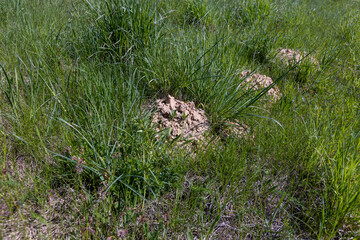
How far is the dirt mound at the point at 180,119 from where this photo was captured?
1.94 metres

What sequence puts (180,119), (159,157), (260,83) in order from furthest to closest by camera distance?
(260,83)
(180,119)
(159,157)

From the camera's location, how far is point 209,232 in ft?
4.51

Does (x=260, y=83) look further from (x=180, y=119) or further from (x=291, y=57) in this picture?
(x=180, y=119)

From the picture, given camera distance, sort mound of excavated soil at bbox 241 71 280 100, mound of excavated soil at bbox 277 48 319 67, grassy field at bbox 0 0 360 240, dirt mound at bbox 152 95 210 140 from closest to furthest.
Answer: grassy field at bbox 0 0 360 240 → dirt mound at bbox 152 95 210 140 → mound of excavated soil at bbox 241 71 280 100 → mound of excavated soil at bbox 277 48 319 67


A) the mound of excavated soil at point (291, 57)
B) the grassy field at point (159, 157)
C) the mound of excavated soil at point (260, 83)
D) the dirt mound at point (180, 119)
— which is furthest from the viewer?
the mound of excavated soil at point (291, 57)

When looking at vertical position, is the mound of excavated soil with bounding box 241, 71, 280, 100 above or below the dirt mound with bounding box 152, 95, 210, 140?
above

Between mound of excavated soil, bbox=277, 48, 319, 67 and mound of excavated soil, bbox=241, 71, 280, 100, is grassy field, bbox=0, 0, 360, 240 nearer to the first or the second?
mound of excavated soil, bbox=241, 71, 280, 100

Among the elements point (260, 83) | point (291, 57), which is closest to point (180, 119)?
point (260, 83)

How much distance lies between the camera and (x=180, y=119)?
78.5 inches

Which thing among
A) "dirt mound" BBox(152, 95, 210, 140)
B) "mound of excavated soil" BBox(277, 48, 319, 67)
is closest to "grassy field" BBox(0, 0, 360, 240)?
"dirt mound" BBox(152, 95, 210, 140)

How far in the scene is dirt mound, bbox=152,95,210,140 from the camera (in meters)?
1.94

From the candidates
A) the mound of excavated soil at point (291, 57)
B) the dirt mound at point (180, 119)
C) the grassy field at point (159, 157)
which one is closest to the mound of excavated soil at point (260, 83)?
the grassy field at point (159, 157)

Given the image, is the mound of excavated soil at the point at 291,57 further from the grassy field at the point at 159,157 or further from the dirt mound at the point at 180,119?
the dirt mound at the point at 180,119

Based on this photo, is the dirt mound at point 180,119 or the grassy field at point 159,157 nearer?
the grassy field at point 159,157
